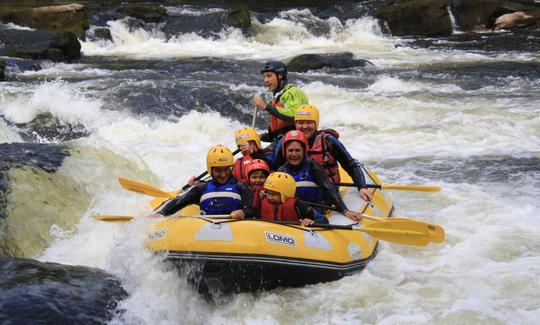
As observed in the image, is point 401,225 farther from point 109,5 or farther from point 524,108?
point 109,5

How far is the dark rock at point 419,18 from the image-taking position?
64.8ft

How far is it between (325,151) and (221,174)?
1.17m

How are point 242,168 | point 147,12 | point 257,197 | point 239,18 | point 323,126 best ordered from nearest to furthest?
1. point 257,197
2. point 242,168
3. point 323,126
4. point 239,18
5. point 147,12

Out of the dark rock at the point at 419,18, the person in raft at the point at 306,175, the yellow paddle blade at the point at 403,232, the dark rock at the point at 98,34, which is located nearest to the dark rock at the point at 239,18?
the dark rock at the point at 98,34

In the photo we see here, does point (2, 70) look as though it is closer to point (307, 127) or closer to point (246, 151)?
point (246, 151)

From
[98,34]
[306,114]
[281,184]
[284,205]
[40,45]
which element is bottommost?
[98,34]

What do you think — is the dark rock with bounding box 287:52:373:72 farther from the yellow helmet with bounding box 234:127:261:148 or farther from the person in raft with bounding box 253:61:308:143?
the yellow helmet with bounding box 234:127:261:148

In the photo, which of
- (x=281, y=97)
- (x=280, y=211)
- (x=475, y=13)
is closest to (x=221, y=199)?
(x=280, y=211)

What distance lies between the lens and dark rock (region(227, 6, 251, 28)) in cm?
1966

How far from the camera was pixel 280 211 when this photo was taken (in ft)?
16.0

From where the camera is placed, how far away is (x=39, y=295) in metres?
3.74

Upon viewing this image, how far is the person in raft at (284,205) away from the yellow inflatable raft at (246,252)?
0.65 feet

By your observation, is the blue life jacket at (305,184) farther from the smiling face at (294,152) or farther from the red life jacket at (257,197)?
the red life jacket at (257,197)

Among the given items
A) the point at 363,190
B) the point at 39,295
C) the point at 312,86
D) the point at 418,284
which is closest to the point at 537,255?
the point at 418,284
